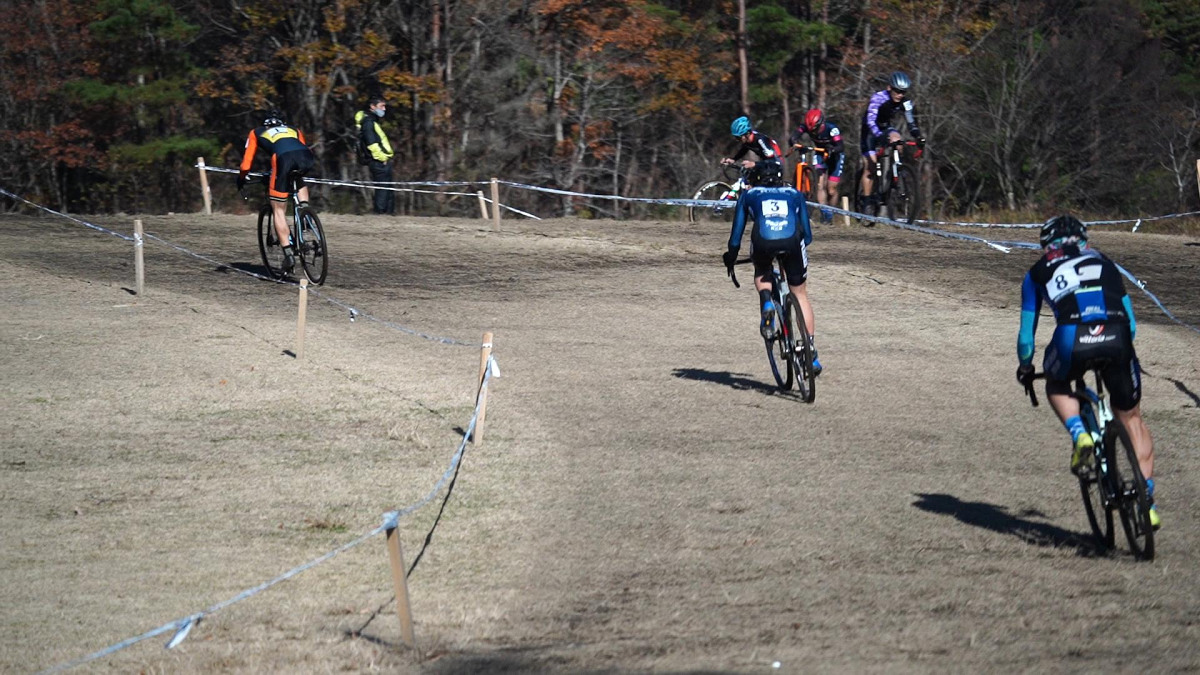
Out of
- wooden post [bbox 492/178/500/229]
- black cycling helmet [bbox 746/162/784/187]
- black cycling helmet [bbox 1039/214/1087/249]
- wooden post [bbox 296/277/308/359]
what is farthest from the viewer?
wooden post [bbox 492/178/500/229]

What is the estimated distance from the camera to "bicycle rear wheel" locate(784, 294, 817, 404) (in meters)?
11.6

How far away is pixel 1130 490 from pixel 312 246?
11621 mm

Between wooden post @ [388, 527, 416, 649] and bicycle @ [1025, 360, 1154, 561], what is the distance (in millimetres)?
3780

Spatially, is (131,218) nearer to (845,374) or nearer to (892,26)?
(845,374)

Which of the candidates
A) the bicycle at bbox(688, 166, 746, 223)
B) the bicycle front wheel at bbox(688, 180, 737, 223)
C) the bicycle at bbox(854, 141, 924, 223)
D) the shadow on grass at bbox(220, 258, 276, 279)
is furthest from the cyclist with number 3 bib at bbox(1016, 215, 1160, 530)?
the bicycle front wheel at bbox(688, 180, 737, 223)

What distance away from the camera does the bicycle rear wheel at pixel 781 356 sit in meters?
11.9

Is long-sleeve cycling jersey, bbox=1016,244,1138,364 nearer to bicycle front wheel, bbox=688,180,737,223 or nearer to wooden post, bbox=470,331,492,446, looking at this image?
wooden post, bbox=470,331,492,446

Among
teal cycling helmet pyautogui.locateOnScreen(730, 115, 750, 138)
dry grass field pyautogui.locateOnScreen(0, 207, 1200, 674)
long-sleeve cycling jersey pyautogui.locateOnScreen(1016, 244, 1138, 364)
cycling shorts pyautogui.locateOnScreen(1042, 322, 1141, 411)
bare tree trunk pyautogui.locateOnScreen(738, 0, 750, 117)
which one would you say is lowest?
dry grass field pyautogui.locateOnScreen(0, 207, 1200, 674)

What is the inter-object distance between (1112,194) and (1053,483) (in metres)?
39.1

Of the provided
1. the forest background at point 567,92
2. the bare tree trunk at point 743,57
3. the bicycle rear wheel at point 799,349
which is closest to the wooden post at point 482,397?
the bicycle rear wheel at point 799,349

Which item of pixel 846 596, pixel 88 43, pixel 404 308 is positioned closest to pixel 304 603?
pixel 846 596

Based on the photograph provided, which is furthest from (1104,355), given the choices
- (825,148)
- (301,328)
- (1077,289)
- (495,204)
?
(495,204)

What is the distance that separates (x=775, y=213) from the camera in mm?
11828

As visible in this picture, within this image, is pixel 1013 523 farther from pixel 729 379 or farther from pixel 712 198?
pixel 712 198
